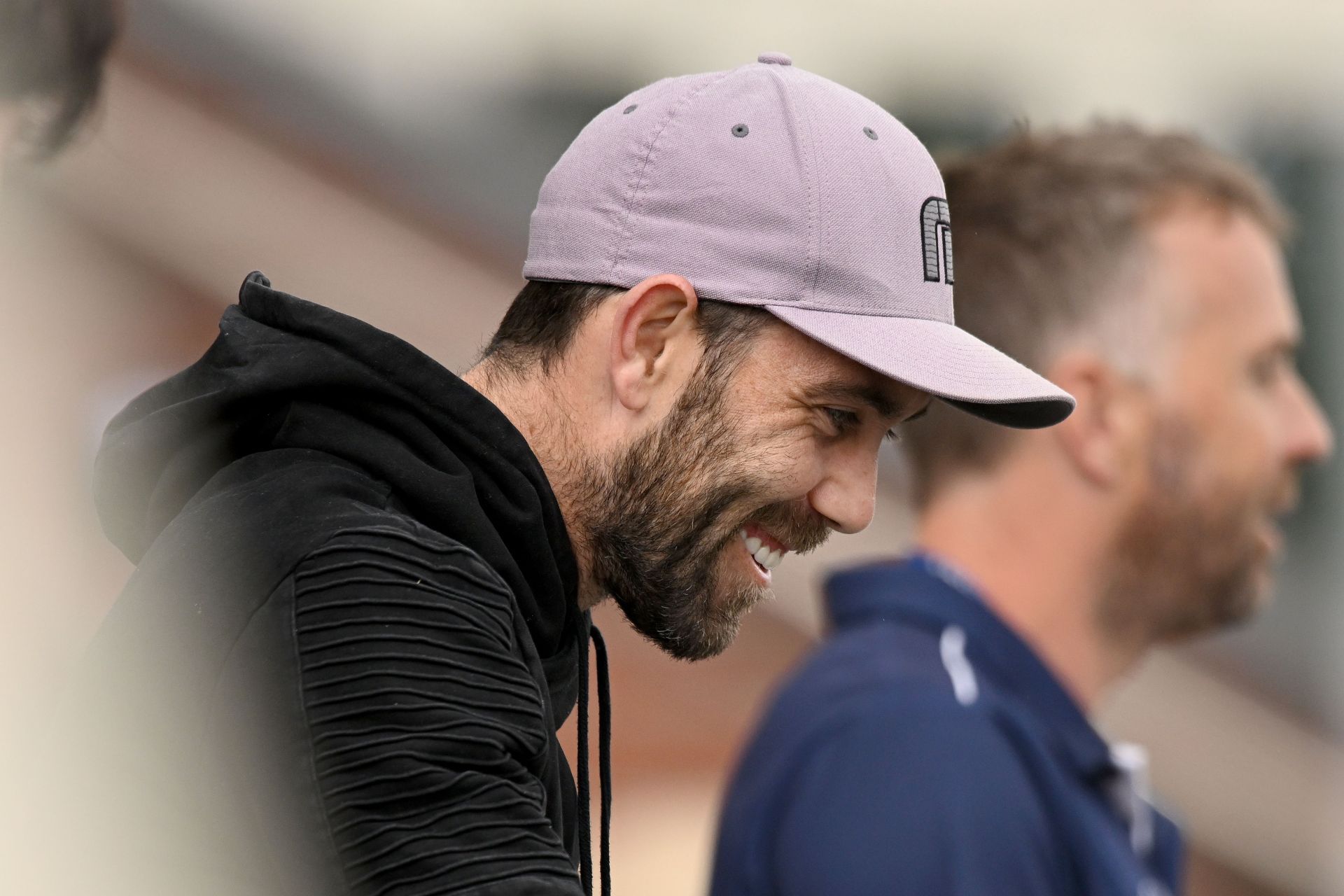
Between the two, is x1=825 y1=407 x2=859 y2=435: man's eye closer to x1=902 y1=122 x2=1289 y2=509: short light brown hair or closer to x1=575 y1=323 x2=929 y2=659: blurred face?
x1=575 y1=323 x2=929 y2=659: blurred face

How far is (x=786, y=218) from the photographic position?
1.36 meters

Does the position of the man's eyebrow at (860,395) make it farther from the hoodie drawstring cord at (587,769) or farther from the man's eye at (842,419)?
the hoodie drawstring cord at (587,769)

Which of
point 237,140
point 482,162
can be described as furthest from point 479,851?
point 482,162

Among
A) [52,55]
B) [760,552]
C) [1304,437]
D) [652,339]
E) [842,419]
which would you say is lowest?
[1304,437]

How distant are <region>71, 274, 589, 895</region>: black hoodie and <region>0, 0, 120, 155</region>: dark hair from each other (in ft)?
1.21

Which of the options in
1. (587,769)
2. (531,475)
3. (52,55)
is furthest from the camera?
(587,769)

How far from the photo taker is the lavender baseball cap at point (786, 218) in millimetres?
1353

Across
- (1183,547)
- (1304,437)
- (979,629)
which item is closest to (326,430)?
(979,629)

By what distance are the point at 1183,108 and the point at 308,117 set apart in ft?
11.6

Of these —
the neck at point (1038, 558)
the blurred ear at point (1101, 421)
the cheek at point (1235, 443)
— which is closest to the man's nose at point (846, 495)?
the neck at point (1038, 558)

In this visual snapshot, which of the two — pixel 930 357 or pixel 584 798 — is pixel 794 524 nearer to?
pixel 930 357

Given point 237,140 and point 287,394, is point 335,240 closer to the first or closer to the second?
point 237,140

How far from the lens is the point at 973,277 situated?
7.04 ft

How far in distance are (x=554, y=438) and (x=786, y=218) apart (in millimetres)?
304
